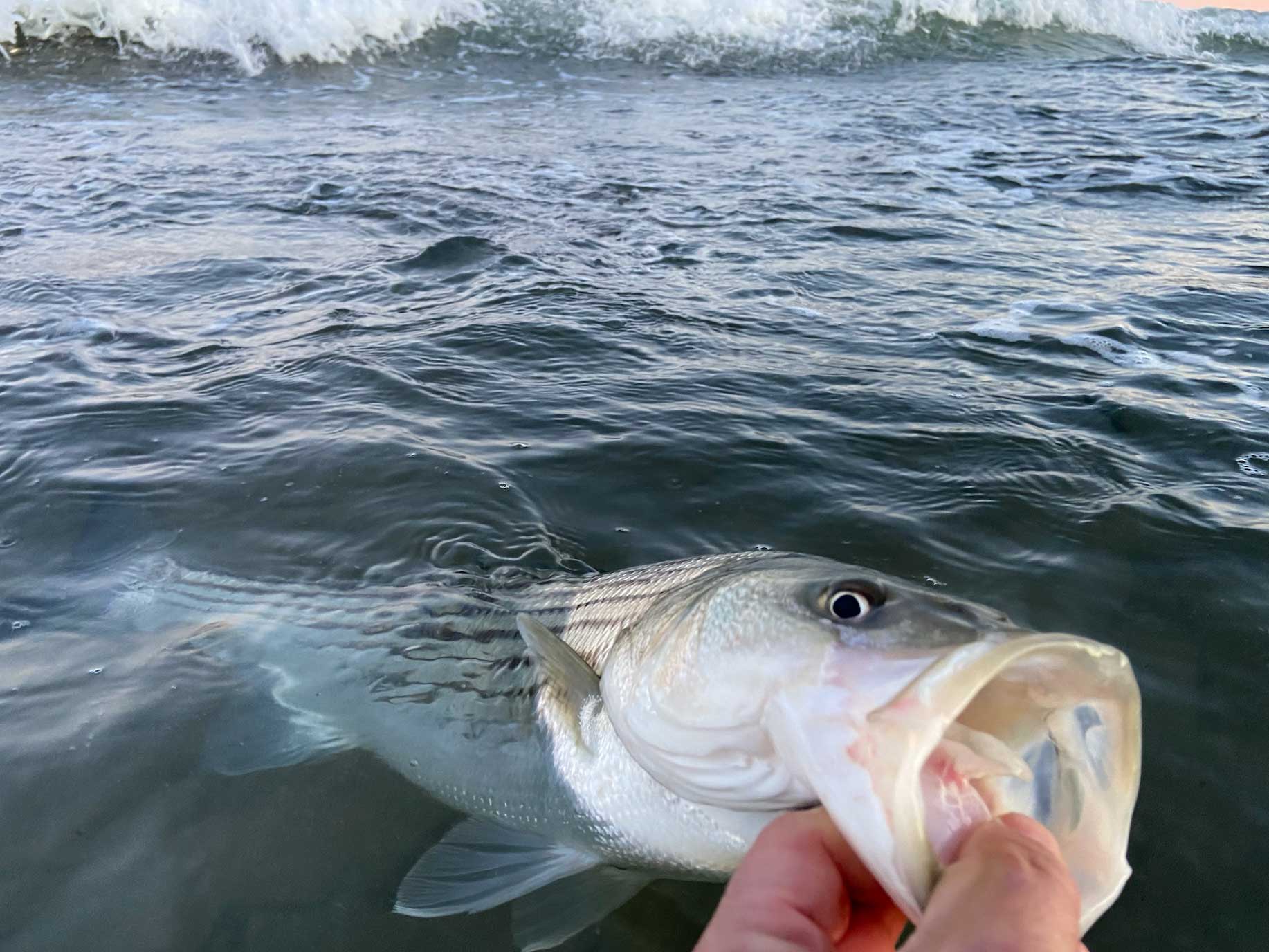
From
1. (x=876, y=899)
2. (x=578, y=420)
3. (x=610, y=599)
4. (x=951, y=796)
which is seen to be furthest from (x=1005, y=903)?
(x=578, y=420)

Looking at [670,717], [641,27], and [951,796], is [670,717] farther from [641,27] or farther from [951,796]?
[641,27]

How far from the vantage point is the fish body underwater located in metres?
1.40

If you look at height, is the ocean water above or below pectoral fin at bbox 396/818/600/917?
above

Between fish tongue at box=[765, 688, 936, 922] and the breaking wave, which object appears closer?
fish tongue at box=[765, 688, 936, 922]

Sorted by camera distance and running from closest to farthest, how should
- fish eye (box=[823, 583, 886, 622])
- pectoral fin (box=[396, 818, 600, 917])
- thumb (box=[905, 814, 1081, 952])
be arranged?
thumb (box=[905, 814, 1081, 952]) → fish eye (box=[823, 583, 886, 622]) → pectoral fin (box=[396, 818, 600, 917])

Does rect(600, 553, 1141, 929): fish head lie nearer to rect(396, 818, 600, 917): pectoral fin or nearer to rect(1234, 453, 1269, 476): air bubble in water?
rect(396, 818, 600, 917): pectoral fin

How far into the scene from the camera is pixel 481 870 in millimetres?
2232

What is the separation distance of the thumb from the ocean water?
3.95ft

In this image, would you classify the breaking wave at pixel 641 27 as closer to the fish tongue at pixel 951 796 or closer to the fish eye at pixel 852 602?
the fish eye at pixel 852 602

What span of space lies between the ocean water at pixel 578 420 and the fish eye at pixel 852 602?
995mm

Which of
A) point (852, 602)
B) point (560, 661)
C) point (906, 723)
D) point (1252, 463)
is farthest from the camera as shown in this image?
point (1252, 463)

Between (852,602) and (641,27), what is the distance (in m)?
22.5

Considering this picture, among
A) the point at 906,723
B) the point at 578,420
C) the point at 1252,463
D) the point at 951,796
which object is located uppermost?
the point at 906,723

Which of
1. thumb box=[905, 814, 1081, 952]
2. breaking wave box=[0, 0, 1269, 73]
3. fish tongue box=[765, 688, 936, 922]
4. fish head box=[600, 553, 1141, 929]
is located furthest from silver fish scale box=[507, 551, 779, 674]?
breaking wave box=[0, 0, 1269, 73]
